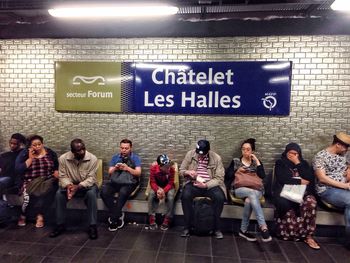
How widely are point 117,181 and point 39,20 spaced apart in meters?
3.21

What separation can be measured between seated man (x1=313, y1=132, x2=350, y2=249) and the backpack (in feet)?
5.36

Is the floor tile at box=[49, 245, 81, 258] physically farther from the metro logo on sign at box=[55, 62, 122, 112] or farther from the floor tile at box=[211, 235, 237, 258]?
the metro logo on sign at box=[55, 62, 122, 112]

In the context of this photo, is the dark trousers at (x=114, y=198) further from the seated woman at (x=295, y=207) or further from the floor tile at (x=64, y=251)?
the seated woman at (x=295, y=207)

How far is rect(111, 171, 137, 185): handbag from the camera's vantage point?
15.2ft

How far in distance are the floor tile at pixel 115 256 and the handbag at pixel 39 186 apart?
1.41 m

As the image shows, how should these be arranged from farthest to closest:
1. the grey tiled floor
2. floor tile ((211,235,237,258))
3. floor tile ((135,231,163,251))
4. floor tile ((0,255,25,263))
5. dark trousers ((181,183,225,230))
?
1. dark trousers ((181,183,225,230))
2. floor tile ((135,231,163,251))
3. floor tile ((211,235,237,258))
4. the grey tiled floor
5. floor tile ((0,255,25,263))

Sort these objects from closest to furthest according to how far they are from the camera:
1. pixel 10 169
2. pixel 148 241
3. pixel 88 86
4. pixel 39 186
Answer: pixel 148 241
pixel 39 186
pixel 10 169
pixel 88 86

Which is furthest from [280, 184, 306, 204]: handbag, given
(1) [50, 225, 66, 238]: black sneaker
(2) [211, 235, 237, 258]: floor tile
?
(1) [50, 225, 66, 238]: black sneaker

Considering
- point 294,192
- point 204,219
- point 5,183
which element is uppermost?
point 294,192

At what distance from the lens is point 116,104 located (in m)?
5.33

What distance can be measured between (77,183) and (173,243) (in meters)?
1.72

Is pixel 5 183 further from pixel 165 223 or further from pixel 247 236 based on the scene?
pixel 247 236

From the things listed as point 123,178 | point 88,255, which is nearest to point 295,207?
point 123,178

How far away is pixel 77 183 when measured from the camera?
4621 millimetres
